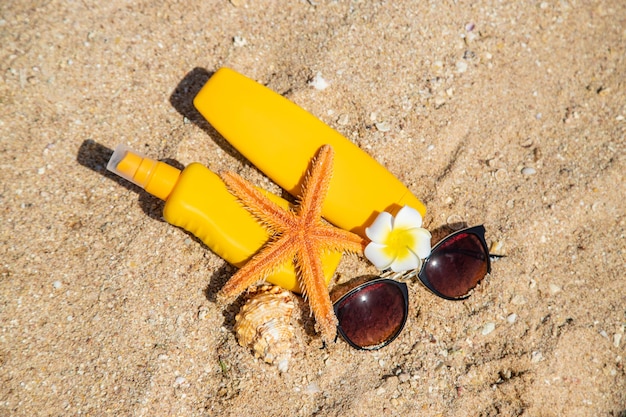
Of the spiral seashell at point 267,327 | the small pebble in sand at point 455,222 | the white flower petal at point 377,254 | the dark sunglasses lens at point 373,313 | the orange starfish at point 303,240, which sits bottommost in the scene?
the spiral seashell at point 267,327

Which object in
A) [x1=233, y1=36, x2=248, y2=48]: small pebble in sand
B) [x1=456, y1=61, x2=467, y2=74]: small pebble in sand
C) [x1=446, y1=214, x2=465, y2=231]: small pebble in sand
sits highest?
[x1=456, y1=61, x2=467, y2=74]: small pebble in sand

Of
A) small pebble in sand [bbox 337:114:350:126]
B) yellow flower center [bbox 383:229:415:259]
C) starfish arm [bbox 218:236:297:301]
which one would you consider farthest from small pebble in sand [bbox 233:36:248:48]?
yellow flower center [bbox 383:229:415:259]

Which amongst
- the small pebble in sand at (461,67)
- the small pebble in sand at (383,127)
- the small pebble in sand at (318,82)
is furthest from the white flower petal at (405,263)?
the small pebble in sand at (461,67)

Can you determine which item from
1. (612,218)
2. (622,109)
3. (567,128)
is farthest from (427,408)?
(622,109)

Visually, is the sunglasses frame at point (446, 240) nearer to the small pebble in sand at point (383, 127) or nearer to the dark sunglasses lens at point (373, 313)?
the dark sunglasses lens at point (373, 313)

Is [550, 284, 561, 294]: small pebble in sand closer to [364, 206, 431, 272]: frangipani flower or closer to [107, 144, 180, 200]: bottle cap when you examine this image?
[364, 206, 431, 272]: frangipani flower

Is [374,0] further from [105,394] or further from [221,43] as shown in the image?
[105,394]

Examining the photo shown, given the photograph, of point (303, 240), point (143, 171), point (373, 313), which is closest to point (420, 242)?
point (373, 313)
